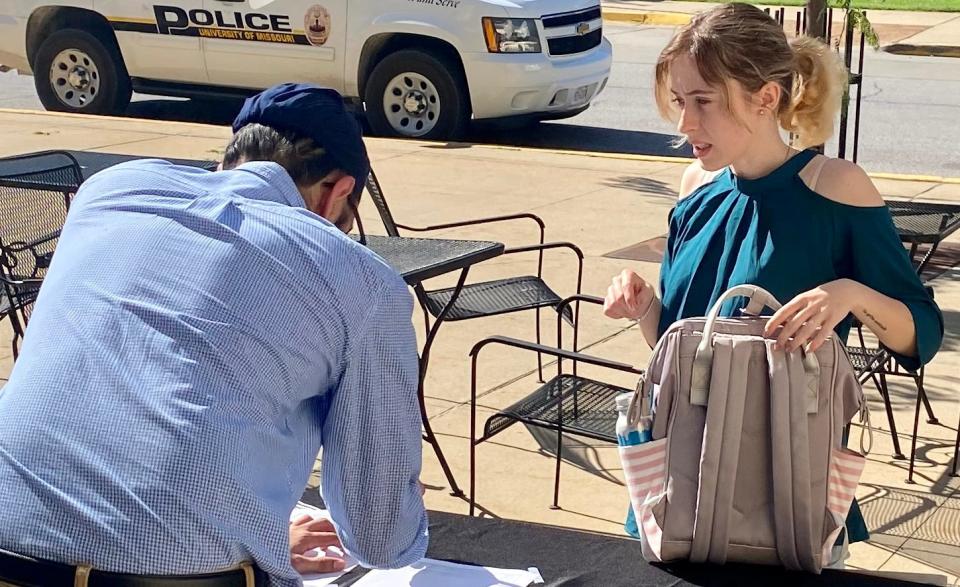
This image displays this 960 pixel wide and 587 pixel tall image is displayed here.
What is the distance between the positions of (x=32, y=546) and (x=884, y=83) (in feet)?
46.9

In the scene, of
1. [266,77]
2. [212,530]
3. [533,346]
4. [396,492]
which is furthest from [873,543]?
[266,77]

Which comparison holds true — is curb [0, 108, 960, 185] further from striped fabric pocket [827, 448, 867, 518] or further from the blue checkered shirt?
the blue checkered shirt

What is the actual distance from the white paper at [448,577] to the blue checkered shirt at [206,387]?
31 centimetres

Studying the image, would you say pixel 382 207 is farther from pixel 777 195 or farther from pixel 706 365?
pixel 706 365

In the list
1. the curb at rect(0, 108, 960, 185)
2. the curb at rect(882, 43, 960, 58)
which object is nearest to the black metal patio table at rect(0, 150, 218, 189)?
the curb at rect(0, 108, 960, 185)

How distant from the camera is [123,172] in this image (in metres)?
2.25

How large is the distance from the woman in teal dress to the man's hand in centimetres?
77

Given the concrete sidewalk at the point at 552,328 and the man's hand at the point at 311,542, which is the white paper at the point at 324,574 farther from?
the concrete sidewalk at the point at 552,328

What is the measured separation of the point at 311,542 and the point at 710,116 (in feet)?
3.72

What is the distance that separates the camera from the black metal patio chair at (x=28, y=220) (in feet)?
17.0

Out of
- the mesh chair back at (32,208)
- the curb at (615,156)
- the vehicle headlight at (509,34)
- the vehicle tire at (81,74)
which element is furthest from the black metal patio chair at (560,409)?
the vehicle tire at (81,74)

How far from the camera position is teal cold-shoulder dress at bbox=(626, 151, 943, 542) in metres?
2.68

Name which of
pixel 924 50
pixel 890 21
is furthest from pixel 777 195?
pixel 890 21

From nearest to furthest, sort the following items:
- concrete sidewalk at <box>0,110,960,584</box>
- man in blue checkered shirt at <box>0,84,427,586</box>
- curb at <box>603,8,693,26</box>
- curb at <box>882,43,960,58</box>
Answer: man in blue checkered shirt at <box>0,84,427,586</box>, concrete sidewalk at <box>0,110,960,584</box>, curb at <box>882,43,960,58</box>, curb at <box>603,8,693,26</box>
